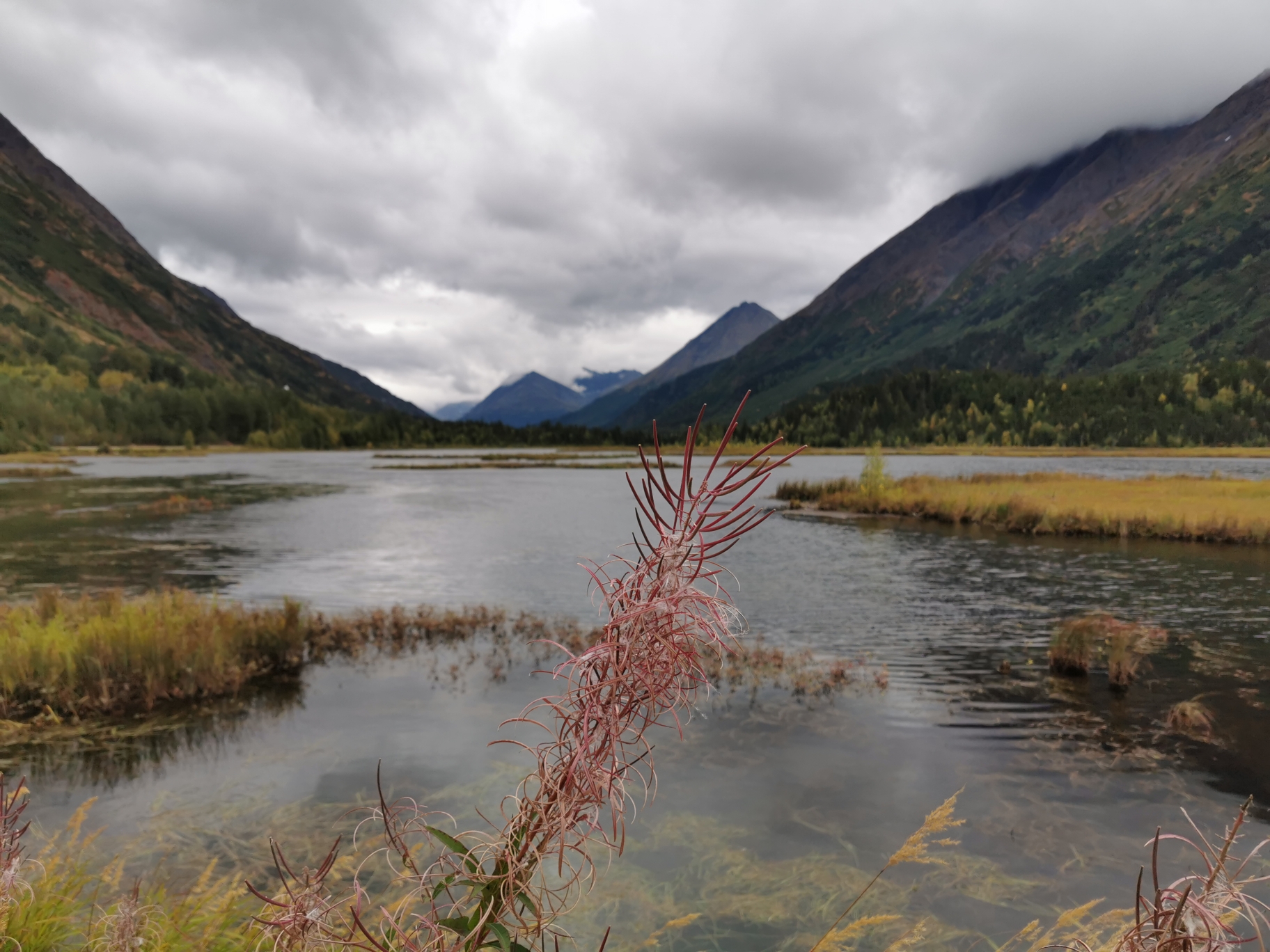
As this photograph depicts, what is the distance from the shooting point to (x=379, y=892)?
916 centimetres

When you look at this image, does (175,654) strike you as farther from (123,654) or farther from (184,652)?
(123,654)

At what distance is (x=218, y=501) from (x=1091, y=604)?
66.7 meters

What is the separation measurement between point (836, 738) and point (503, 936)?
13481 millimetres

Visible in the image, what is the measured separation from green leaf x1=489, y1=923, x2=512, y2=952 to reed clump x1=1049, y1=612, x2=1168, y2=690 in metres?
19.0

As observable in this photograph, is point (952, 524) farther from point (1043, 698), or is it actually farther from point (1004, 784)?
point (1004, 784)

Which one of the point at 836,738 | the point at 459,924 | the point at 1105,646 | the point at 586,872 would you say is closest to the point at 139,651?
the point at 586,872

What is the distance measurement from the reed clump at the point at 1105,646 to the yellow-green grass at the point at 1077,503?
85.0 ft

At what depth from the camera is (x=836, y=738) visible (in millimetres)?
14312

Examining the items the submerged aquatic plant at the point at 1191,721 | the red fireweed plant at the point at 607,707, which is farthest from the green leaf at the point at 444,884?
the submerged aquatic plant at the point at 1191,721

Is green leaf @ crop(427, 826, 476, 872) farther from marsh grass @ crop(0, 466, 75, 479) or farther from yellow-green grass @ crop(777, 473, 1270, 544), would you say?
marsh grass @ crop(0, 466, 75, 479)

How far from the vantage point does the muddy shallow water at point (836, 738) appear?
1016 cm

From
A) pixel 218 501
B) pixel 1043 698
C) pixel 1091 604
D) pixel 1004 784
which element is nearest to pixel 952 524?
pixel 1091 604

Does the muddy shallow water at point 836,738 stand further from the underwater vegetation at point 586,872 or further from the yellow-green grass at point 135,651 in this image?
the yellow-green grass at point 135,651

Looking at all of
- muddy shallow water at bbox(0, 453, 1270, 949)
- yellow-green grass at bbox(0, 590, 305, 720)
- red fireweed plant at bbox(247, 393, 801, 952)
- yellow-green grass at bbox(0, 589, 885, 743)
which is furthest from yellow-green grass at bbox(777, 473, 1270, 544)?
red fireweed plant at bbox(247, 393, 801, 952)
